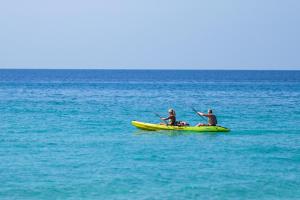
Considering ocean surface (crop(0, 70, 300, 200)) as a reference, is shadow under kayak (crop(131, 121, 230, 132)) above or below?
above

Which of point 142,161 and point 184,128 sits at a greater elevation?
point 184,128

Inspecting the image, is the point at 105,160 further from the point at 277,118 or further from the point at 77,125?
the point at 277,118

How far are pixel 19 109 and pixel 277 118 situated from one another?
56.1ft

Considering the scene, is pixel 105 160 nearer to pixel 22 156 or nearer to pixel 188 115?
pixel 22 156

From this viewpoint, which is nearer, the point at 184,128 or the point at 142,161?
the point at 142,161

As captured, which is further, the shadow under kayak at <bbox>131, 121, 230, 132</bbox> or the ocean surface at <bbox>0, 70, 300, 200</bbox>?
the shadow under kayak at <bbox>131, 121, 230, 132</bbox>

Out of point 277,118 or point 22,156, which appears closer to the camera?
point 22,156

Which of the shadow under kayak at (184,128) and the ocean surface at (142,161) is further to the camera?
the shadow under kayak at (184,128)

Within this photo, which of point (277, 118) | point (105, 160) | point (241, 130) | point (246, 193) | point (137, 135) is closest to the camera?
point (246, 193)

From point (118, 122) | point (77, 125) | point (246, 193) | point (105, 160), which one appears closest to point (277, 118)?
point (118, 122)

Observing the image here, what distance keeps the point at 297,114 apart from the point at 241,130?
10.7m

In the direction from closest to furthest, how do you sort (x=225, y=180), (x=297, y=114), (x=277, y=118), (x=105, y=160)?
(x=225, y=180) < (x=105, y=160) < (x=277, y=118) < (x=297, y=114)

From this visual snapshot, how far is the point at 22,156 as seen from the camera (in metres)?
22.2

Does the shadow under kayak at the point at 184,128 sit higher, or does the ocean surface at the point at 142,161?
the shadow under kayak at the point at 184,128
